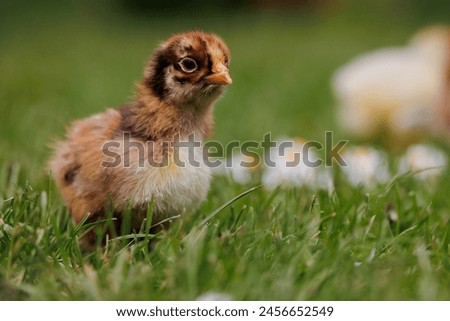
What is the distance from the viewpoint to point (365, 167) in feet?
6.68

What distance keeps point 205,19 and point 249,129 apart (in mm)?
2766

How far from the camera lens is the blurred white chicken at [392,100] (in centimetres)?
266

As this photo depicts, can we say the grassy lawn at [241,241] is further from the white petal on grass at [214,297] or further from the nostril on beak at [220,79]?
Answer: the nostril on beak at [220,79]

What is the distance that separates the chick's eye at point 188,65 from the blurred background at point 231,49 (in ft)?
2.12

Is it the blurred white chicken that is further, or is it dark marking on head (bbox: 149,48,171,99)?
the blurred white chicken

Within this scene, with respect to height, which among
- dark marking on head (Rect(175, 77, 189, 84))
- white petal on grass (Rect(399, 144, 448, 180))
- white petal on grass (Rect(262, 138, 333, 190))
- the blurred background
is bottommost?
white petal on grass (Rect(399, 144, 448, 180))

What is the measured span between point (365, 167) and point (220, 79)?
819mm

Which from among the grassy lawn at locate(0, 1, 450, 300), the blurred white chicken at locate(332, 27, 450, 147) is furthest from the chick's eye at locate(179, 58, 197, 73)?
the blurred white chicken at locate(332, 27, 450, 147)

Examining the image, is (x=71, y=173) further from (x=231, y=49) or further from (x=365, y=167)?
(x=231, y=49)

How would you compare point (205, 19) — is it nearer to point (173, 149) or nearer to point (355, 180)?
point (355, 180)

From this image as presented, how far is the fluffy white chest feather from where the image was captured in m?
1.35

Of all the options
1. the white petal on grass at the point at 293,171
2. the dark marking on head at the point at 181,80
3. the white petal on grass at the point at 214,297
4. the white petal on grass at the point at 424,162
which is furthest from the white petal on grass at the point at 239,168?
the white petal on grass at the point at 214,297

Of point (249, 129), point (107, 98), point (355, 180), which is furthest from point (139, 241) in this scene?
point (107, 98)

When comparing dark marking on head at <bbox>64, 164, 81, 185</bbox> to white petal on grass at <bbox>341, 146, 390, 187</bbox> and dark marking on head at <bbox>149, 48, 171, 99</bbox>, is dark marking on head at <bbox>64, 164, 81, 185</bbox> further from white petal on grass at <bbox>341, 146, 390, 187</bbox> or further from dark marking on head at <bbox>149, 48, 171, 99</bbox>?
white petal on grass at <bbox>341, 146, 390, 187</bbox>
